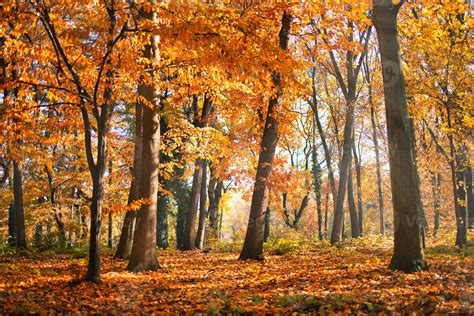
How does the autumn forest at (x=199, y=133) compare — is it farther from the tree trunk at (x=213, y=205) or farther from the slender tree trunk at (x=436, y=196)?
the slender tree trunk at (x=436, y=196)

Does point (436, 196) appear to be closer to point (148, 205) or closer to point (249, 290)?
point (148, 205)

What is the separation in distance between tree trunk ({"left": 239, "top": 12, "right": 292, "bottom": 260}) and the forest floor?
1695 millimetres

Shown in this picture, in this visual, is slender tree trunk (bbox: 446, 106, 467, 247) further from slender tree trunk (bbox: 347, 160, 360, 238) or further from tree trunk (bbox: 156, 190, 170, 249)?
tree trunk (bbox: 156, 190, 170, 249)

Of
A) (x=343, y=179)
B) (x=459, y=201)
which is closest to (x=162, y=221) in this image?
(x=343, y=179)

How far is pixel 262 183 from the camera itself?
449 inches

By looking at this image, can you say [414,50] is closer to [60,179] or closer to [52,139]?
[52,139]

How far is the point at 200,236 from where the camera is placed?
19.0m

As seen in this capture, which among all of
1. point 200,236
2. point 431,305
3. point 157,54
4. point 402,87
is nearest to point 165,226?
point 200,236

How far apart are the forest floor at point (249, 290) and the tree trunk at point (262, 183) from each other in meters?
1.70

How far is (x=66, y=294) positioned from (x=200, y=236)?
12.8 metres

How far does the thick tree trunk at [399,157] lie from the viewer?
7660mm

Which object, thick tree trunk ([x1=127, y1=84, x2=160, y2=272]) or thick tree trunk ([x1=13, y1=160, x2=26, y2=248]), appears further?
thick tree trunk ([x1=13, y1=160, x2=26, y2=248])

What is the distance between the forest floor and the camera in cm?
532

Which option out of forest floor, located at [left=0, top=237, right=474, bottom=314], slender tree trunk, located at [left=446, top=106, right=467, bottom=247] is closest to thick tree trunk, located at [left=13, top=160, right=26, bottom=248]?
forest floor, located at [left=0, top=237, right=474, bottom=314]
